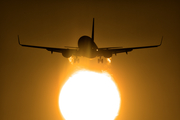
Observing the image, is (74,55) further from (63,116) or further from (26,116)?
(26,116)

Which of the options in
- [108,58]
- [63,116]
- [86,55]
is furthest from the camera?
[63,116]

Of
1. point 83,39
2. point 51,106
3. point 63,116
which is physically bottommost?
point 63,116

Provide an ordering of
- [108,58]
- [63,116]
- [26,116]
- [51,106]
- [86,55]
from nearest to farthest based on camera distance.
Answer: [86,55]
[108,58]
[63,116]
[51,106]
[26,116]

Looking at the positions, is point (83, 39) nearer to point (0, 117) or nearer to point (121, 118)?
point (121, 118)

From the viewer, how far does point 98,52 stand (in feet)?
141

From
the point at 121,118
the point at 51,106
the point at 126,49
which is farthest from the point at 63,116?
the point at 126,49

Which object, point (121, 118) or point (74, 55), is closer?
point (74, 55)

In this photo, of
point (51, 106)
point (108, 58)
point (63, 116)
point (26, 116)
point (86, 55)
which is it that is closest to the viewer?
point (86, 55)

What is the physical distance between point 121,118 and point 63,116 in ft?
78.7

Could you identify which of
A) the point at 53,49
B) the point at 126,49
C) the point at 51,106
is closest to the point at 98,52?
the point at 126,49

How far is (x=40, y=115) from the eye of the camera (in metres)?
77.3

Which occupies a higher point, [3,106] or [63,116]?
[3,106]

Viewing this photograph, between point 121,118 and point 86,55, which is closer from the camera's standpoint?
point 86,55

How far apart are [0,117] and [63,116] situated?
27.1 m
